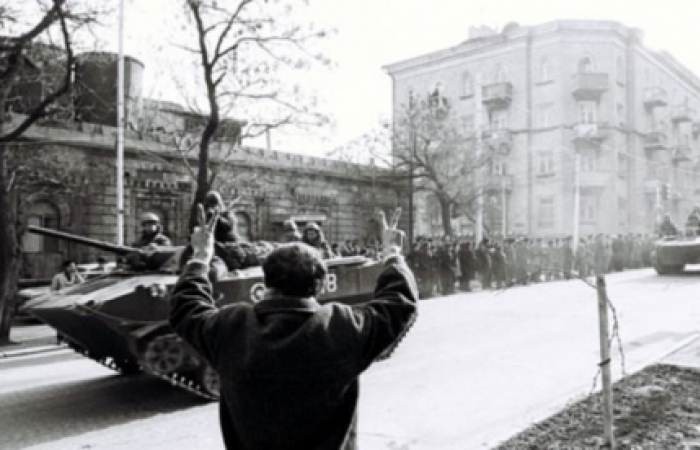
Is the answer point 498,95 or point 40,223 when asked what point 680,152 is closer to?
point 498,95

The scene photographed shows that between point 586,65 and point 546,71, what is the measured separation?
2.44 meters

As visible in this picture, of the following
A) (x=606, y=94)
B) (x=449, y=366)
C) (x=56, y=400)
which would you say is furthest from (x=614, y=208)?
(x=56, y=400)

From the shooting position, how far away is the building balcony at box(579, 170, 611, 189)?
40188 mm

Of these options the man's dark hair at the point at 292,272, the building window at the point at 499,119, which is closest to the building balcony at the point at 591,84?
the building window at the point at 499,119

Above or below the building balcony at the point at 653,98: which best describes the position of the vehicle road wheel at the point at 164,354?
below

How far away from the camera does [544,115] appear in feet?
140

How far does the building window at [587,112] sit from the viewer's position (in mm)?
41031

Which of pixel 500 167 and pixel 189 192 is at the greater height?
pixel 500 167

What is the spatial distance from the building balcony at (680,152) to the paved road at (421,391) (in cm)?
→ 4109

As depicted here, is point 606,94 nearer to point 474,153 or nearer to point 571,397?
point 474,153

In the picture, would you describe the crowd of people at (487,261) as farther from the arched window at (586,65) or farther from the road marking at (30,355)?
the arched window at (586,65)

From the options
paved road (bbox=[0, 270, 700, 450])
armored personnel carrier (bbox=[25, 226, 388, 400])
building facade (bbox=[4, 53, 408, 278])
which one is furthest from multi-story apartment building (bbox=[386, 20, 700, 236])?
armored personnel carrier (bbox=[25, 226, 388, 400])

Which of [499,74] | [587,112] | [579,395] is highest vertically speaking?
[499,74]

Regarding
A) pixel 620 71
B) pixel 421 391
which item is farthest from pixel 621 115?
pixel 421 391
